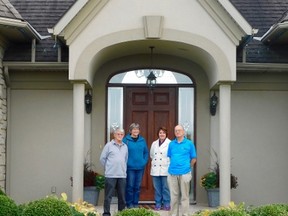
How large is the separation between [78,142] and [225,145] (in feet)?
8.98

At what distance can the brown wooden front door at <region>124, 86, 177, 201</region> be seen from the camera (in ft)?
43.8

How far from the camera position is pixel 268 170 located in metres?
13.1

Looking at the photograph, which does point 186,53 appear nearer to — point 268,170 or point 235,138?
point 235,138

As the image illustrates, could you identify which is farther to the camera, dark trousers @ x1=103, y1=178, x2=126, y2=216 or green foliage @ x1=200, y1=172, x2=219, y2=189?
green foliage @ x1=200, y1=172, x2=219, y2=189

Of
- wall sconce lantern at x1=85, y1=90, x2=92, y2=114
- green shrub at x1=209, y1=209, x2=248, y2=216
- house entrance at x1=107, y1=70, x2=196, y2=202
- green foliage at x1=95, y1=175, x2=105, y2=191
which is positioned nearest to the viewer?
green shrub at x1=209, y1=209, x2=248, y2=216

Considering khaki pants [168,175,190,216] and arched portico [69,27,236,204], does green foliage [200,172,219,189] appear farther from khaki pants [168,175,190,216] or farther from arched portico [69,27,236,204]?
khaki pants [168,175,190,216]

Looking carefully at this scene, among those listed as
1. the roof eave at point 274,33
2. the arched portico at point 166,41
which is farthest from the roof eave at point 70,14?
A: the roof eave at point 274,33

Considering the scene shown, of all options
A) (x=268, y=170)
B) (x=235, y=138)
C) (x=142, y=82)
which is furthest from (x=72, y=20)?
(x=268, y=170)

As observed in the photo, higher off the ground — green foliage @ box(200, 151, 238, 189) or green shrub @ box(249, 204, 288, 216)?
green foliage @ box(200, 151, 238, 189)

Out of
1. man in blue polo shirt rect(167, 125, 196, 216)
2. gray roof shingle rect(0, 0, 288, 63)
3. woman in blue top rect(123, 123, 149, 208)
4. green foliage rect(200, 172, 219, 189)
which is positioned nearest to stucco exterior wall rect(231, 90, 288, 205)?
green foliage rect(200, 172, 219, 189)

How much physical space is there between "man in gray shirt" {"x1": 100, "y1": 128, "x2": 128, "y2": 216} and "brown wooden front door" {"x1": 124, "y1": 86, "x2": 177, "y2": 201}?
98.0 inches

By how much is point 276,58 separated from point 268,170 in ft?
7.63

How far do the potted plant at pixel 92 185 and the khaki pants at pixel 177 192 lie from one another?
91.9 inches

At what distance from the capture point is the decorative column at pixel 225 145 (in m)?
11.7
